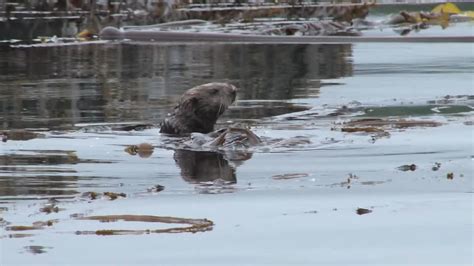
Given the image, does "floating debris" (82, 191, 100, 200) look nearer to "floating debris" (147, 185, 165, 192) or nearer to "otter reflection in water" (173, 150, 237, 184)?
"floating debris" (147, 185, 165, 192)

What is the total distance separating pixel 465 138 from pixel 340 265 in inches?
157

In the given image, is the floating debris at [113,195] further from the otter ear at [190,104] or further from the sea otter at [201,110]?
the otter ear at [190,104]

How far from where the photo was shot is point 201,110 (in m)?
10.0

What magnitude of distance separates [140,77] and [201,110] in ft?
17.5

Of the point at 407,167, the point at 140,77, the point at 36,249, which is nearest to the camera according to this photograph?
the point at 36,249

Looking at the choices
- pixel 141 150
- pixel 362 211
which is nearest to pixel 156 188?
pixel 362 211

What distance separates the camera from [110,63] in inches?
677

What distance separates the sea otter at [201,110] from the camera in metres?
9.99

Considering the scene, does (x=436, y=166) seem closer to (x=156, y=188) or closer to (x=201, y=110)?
(x=156, y=188)

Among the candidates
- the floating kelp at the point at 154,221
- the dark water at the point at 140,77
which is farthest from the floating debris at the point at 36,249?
the dark water at the point at 140,77

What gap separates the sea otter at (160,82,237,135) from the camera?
32.8 feet

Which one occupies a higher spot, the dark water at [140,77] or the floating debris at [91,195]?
the dark water at [140,77]

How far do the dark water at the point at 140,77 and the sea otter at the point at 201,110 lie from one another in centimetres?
90

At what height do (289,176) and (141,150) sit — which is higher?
(141,150)
